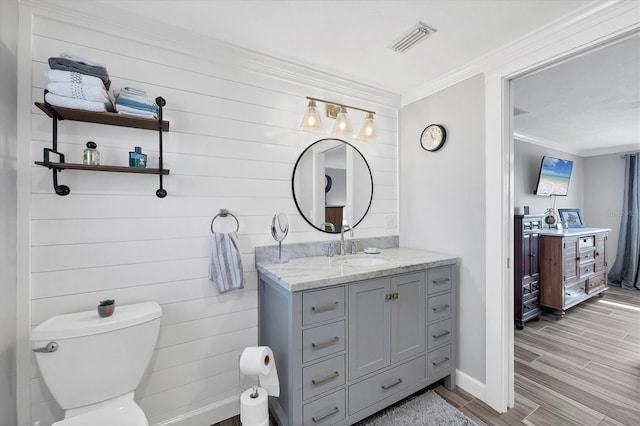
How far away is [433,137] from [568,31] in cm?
93

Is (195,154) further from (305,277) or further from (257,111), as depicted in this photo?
(305,277)

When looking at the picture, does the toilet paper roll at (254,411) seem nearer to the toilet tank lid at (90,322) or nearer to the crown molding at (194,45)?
the toilet tank lid at (90,322)

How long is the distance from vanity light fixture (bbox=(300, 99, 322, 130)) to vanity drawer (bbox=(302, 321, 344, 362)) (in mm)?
1360

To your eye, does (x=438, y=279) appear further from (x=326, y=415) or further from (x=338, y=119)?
(x=338, y=119)

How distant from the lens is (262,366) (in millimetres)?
1423

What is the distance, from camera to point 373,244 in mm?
2428

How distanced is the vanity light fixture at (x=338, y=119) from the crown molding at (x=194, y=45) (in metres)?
0.11

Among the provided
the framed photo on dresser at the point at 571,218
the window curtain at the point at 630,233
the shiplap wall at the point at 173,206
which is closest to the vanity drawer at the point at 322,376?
the shiplap wall at the point at 173,206

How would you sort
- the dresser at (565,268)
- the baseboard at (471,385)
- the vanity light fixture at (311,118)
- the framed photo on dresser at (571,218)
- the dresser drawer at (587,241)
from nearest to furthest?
the baseboard at (471,385), the vanity light fixture at (311,118), the dresser at (565,268), the dresser drawer at (587,241), the framed photo on dresser at (571,218)

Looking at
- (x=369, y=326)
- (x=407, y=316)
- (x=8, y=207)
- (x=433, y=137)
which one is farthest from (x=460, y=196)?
(x=8, y=207)

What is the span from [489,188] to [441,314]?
937 millimetres

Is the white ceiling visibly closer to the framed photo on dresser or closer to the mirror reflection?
the mirror reflection

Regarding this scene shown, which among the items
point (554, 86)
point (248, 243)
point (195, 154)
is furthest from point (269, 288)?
point (554, 86)

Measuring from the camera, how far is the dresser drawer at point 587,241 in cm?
366
